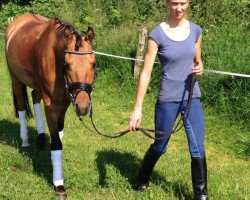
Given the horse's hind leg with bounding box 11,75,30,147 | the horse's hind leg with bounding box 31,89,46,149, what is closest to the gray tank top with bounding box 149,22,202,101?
the horse's hind leg with bounding box 31,89,46,149

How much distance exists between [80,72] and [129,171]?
64.4 inches

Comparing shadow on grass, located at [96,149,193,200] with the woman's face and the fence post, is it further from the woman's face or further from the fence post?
the fence post

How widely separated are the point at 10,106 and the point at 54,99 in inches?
130

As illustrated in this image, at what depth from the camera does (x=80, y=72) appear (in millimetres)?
3652

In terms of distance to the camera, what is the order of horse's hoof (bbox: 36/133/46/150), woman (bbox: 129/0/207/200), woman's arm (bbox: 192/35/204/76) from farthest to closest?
horse's hoof (bbox: 36/133/46/150) < woman's arm (bbox: 192/35/204/76) < woman (bbox: 129/0/207/200)

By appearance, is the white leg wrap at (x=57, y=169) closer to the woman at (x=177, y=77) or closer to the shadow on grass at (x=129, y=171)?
the shadow on grass at (x=129, y=171)

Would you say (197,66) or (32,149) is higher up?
(197,66)

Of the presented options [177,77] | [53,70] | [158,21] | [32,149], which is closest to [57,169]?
[53,70]

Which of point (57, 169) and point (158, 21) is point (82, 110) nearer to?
point (57, 169)

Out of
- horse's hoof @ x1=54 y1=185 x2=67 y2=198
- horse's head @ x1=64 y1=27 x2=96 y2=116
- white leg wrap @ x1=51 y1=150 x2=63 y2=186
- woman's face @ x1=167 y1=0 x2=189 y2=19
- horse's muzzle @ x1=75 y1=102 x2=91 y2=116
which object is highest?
woman's face @ x1=167 y1=0 x2=189 y2=19

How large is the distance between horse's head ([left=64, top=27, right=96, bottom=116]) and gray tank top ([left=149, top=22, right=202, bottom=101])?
0.60m

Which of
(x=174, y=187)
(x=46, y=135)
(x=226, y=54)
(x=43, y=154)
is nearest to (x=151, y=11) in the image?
(x=226, y=54)

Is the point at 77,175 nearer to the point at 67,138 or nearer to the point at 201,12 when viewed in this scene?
the point at 67,138

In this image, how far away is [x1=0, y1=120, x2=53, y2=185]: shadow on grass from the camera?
486cm
